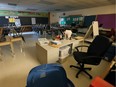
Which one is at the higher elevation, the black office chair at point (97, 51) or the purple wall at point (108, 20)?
the purple wall at point (108, 20)

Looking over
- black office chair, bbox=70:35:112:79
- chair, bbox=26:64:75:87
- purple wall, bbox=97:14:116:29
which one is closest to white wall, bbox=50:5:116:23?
purple wall, bbox=97:14:116:29

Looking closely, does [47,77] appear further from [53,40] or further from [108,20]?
[108,20]

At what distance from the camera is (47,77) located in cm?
131

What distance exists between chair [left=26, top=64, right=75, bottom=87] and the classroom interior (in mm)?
104

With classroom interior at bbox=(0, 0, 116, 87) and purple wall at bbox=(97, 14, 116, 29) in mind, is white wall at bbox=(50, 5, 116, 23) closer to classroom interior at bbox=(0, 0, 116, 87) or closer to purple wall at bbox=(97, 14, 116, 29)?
classroom interior at bbox=(0, 0, 116, 87)

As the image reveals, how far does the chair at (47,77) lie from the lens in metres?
1.27

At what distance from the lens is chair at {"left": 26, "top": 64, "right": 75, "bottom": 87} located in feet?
4.16

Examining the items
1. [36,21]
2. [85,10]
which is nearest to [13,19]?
[36,21]

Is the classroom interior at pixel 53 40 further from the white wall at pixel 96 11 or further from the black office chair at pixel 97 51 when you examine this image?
the black office chair at pixel 97 51

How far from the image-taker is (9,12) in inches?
348

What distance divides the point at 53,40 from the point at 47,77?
170 centimetres

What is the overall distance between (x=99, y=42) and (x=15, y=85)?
6.67ft

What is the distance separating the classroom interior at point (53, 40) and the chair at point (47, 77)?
104 mm

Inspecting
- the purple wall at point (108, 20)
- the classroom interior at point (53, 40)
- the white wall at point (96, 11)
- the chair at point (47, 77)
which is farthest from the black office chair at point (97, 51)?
the white wall at point (96, 11)
